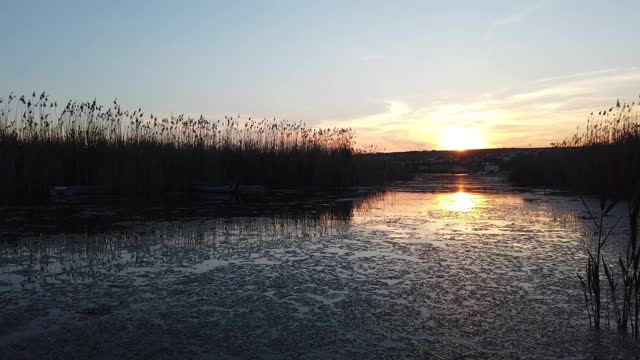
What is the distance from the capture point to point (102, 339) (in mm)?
2766

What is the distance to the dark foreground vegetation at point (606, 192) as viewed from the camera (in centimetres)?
298

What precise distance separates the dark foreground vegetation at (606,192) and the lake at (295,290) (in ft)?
0.56

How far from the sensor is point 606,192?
317 centimetres

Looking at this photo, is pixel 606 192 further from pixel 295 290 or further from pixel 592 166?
pixel 592 166

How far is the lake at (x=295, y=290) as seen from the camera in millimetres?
2715

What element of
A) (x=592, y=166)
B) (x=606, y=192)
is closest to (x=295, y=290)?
(x=606, y=192)

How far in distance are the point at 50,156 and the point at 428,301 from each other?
11.2m

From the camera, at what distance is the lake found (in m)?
2.71

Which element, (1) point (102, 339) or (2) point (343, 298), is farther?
(2) point (343, 298)

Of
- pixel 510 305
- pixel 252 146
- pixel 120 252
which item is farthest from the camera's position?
pixel 252 146

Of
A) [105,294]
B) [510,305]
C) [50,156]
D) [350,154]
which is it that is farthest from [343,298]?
[350,154]

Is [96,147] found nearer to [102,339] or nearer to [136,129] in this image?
[136,129]

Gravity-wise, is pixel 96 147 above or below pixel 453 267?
above

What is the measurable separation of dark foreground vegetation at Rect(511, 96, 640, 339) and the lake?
171mm
